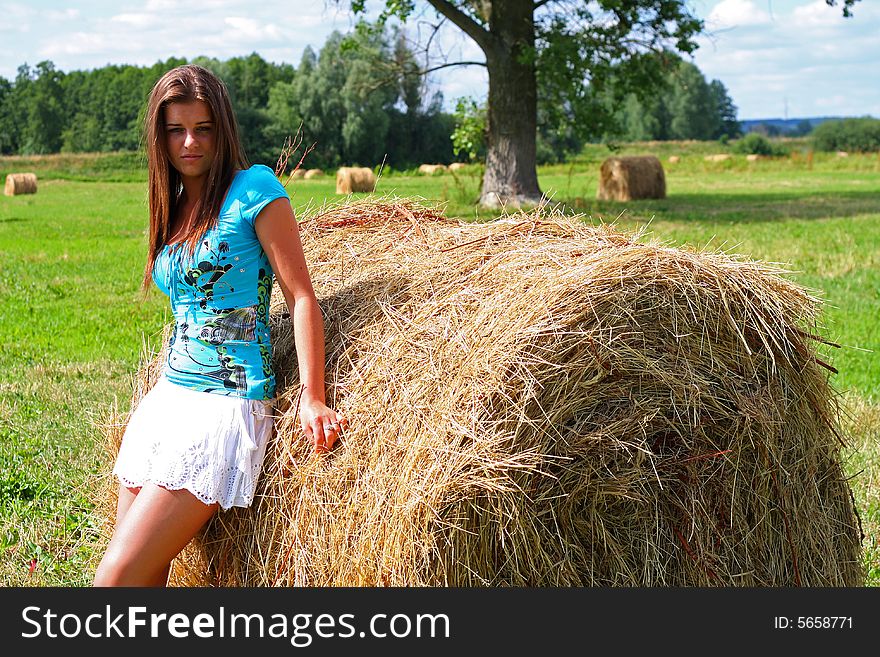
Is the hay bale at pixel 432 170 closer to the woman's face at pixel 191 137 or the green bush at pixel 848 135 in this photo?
the woman's face at pixel 191 137

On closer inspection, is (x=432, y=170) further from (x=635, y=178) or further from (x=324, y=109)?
(x=635, y=178)

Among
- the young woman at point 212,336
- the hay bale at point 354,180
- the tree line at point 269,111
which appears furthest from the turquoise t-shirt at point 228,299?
the tree line at point 269,111

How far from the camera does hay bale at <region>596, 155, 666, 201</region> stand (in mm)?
23922

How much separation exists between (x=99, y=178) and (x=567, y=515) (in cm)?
4009

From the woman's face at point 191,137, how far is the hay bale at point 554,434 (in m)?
0.65

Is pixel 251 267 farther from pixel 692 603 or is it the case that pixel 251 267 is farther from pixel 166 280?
pixel 692 603

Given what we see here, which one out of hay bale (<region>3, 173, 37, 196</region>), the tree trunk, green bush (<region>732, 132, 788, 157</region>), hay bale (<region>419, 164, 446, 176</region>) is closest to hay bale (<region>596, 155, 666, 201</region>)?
the tree trunk

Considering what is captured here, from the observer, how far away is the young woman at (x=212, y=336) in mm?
2738

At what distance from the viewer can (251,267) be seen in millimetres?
2900

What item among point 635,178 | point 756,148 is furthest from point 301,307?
point 756,148

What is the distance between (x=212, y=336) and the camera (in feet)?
9.45

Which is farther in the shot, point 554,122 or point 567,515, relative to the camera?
point 554,122

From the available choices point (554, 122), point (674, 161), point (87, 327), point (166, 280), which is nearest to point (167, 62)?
point (674, 161)

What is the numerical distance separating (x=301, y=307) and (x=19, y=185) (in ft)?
94.7
